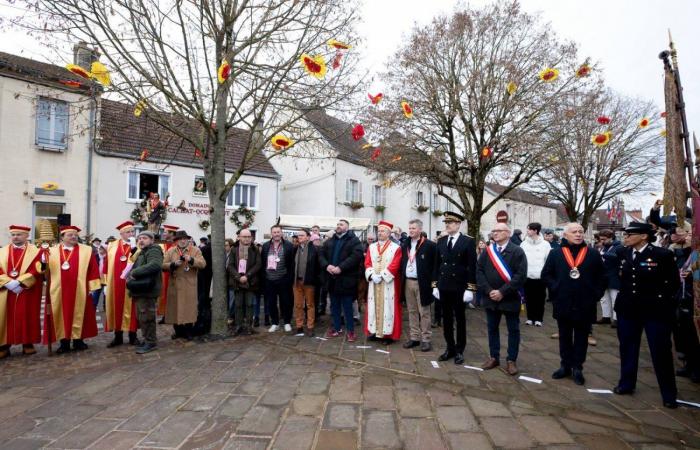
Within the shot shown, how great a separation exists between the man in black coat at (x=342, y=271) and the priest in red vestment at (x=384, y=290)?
0.95 feet

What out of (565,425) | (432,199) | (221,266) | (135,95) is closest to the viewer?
(565,425)

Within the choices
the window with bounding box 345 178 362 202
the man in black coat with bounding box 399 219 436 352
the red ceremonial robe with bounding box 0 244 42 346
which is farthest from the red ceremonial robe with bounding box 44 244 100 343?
the window with bounding box 345 178 362 202

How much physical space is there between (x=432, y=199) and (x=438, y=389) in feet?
92.7

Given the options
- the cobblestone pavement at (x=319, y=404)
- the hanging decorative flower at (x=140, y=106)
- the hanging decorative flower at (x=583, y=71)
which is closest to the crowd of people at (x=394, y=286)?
the cobblestone pavement at (x=319, y=404)

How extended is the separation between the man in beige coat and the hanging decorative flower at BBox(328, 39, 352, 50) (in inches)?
159

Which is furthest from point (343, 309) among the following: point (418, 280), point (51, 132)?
point (51, 132)

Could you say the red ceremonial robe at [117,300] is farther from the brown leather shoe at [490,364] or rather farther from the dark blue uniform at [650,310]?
the dark blue uniform at [650,310]

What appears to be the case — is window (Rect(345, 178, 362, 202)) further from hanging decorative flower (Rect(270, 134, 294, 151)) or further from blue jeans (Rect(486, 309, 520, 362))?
blue jeans (Rect(486, 309, 520, 362))

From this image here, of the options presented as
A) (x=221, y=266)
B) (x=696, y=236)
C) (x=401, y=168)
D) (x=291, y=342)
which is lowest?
(x=291, y=342)

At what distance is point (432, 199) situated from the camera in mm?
32000

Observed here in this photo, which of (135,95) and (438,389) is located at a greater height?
(135,95)

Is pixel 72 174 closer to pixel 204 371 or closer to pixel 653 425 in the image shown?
pixel 204 371

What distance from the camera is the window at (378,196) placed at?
2771cm

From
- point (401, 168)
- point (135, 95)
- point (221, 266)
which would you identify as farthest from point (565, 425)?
point (401, 168)
